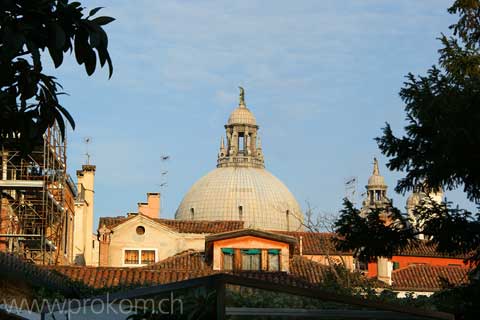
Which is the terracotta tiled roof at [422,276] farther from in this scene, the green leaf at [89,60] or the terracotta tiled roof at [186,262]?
the green leaf at [89,60]

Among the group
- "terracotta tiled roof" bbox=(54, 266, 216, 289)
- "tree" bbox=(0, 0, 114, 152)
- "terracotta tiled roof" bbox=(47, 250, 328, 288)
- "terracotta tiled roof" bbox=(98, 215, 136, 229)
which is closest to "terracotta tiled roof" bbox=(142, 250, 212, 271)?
"terracotta tiled roof" bbox=(47, 250, 328, 288)

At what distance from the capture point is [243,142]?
94500mm

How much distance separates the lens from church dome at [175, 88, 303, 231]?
275 feet

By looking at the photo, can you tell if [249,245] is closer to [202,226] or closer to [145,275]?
[202,226]

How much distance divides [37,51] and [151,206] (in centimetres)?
5472

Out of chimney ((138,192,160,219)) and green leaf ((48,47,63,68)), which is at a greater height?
chimney ((138,192,160,219))

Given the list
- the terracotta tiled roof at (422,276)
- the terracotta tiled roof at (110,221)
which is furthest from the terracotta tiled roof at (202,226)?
the terracotta tiled roof at (422,276)

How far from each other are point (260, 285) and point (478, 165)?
782 centimetres

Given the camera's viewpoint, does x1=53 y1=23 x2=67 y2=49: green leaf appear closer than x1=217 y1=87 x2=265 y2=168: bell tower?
Yes

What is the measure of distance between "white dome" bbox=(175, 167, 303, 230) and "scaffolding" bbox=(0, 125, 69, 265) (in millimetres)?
45724

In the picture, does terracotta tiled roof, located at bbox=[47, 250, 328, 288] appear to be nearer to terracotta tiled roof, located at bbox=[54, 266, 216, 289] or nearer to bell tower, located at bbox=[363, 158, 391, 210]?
terracotta tiled roof, located at bbox=[54, 266, 216, 289]

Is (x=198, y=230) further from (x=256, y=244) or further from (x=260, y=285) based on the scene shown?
(x=260, y=285)

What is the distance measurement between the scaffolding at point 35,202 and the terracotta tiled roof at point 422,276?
42.6 ft

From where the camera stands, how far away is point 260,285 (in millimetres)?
7742
